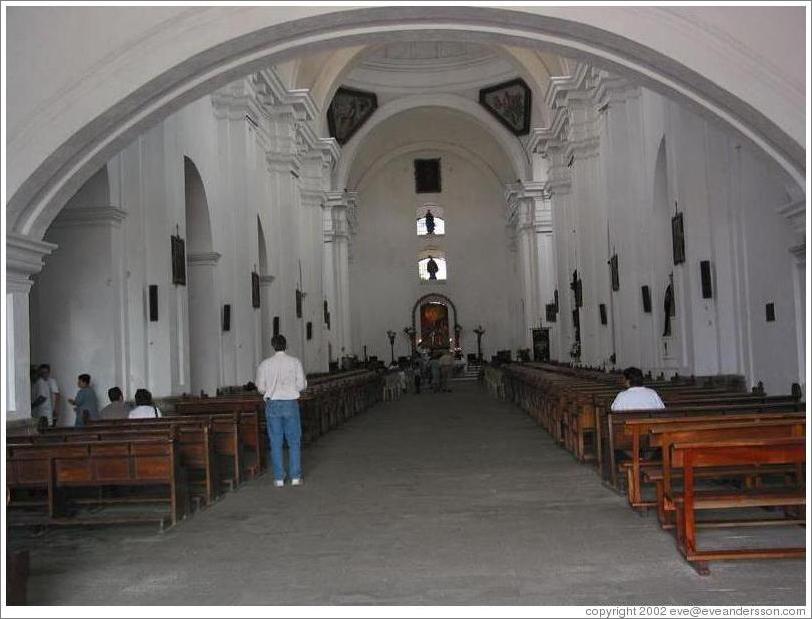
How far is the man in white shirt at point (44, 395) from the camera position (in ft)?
33.4

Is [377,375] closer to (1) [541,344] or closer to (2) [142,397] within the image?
(1) [541,344]

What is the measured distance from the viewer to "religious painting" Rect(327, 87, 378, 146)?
29.3 metres

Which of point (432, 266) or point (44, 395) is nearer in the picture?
point (44, 395)

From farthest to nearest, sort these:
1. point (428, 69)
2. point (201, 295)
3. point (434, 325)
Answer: point (434, 325)
point (428, 69)
point (201, 295)

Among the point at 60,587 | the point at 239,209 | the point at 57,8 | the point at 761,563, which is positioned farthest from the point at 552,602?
the point at 239,209

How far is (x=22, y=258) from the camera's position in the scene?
7.32 meters

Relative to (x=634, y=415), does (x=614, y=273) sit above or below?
above

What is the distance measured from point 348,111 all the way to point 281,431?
2233 cm

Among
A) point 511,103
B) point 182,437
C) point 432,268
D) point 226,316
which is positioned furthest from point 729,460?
point 432,268

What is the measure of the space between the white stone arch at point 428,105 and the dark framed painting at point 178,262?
18.0m

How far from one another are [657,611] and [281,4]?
16.1 ft

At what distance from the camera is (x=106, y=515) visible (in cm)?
732

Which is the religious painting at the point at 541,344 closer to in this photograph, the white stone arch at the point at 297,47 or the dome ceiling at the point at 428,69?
the dome ceiling at the point at 428,69

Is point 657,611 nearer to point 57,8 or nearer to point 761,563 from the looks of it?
point 761,563
